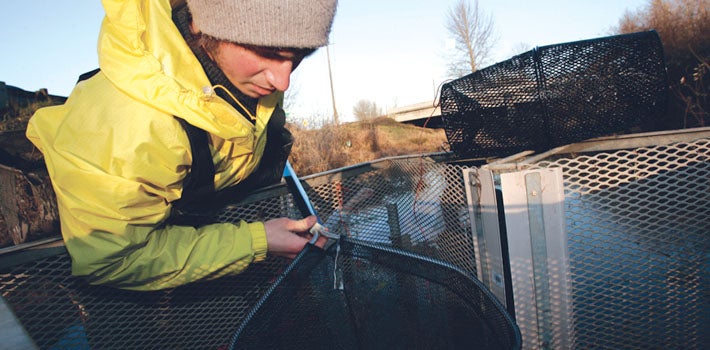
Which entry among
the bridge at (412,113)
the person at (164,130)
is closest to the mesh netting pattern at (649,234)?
the person at (164,130)

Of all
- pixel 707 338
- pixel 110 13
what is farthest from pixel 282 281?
pixel 707 338

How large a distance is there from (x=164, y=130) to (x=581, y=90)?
70.8 inches

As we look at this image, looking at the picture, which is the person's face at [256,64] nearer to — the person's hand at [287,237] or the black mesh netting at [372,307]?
the person's hand at [287,237]

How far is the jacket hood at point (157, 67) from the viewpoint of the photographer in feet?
3.57

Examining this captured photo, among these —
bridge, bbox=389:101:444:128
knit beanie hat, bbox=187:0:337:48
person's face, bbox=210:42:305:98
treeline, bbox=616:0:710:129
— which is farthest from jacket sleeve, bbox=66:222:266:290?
bridge, bbox=389:101:444:128

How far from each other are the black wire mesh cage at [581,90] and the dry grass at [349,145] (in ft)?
16.0

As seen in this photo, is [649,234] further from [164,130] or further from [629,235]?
[164,130]

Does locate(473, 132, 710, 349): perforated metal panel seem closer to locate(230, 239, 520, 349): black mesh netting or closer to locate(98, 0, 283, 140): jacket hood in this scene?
locate(230, 239, 520, 349): black mesh netting

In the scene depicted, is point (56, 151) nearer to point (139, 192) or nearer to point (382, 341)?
point (139, 192)

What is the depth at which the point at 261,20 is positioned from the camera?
1150 millimetres

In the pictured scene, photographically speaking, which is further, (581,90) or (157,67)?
(581,90)

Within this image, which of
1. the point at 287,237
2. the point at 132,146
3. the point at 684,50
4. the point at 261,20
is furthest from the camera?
the point at 684,50

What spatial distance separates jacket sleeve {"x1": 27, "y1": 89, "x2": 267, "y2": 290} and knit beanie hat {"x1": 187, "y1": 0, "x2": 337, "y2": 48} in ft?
1.15

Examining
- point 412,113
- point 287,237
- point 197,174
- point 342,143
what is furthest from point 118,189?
point 412,113
